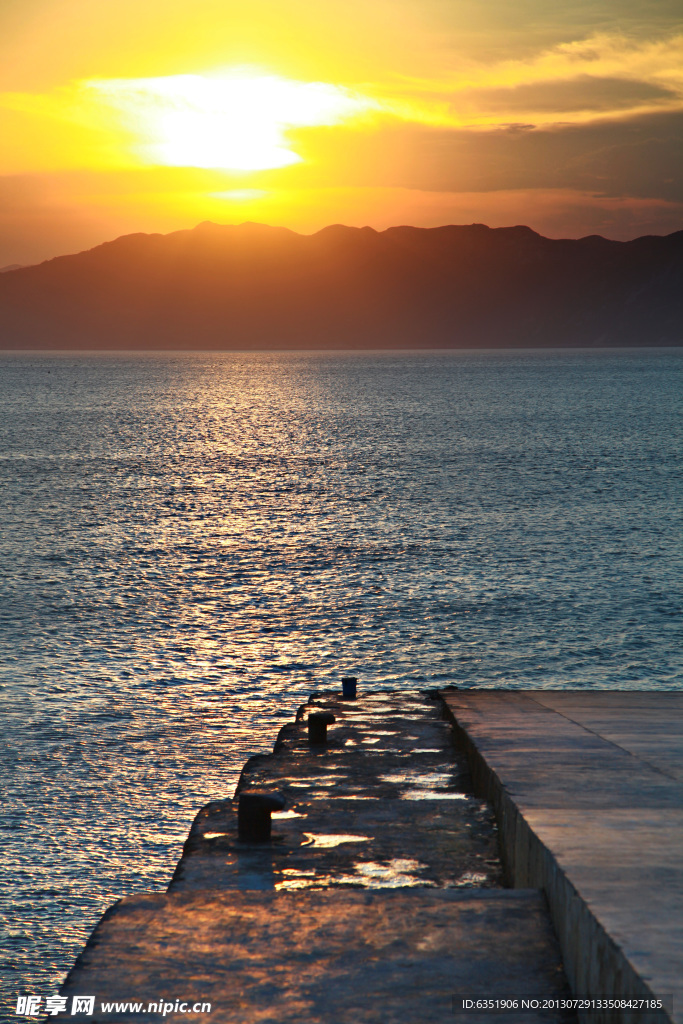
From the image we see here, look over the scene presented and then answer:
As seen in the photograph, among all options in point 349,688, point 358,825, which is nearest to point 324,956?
point 358,825

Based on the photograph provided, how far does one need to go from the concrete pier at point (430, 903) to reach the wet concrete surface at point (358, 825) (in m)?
0.02

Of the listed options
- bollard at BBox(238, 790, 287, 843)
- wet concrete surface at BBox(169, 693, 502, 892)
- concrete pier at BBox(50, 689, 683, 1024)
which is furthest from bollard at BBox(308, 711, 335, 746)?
bollard at BBox(238, 790, 287, 843)

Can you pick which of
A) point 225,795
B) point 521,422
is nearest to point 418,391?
point 521,422

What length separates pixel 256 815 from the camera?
248 inches

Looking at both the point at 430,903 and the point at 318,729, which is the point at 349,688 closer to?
the point at 318,729

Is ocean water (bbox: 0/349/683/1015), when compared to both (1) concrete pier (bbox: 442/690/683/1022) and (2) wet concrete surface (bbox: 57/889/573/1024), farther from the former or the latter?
(2) wet concrete surface (bbox: 57/889/573/1024)

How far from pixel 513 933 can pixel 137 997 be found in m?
1.67

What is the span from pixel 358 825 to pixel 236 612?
20.3m

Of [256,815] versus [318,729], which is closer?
[256,815]

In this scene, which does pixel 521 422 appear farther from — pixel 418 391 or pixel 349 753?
pixel 349 753

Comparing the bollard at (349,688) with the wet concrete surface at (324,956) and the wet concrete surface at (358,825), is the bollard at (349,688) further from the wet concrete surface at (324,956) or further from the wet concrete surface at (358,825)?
the wet concrete surface at (324,956)

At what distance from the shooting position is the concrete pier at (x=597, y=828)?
3.68m

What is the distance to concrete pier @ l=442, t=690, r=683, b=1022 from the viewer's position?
12.1 feet

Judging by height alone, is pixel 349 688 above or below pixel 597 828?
below
